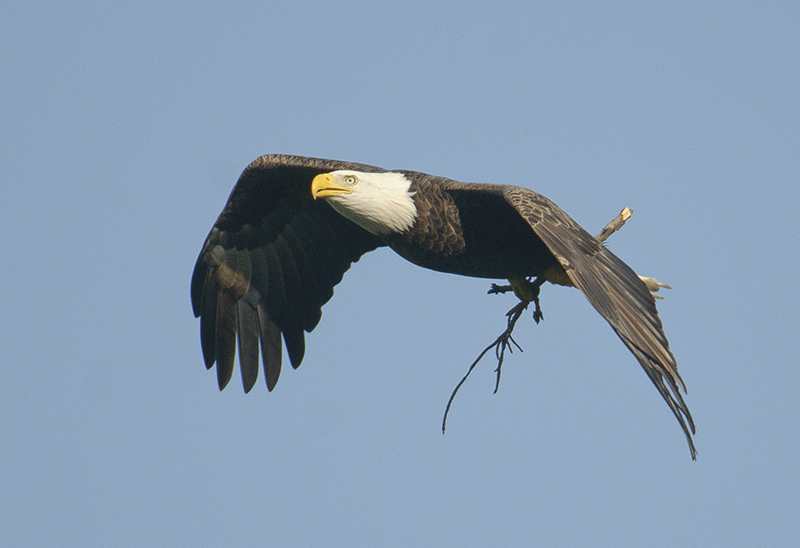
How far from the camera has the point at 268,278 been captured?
814cm

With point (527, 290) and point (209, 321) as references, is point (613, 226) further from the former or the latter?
point (209, 321)

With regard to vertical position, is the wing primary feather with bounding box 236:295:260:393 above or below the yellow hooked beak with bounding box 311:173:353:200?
below

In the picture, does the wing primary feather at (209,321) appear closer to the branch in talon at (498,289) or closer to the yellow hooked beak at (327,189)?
the yellow hooked beak at (327,189)

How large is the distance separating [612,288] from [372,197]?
1872 mm

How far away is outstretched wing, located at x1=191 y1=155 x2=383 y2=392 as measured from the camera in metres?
7.98

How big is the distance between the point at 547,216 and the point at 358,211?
1491mm

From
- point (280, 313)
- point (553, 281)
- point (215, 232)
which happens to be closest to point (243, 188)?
point (215, 232)

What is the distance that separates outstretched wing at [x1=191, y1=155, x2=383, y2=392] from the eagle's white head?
1.04 meters

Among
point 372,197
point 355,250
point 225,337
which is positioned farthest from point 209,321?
point 372,197

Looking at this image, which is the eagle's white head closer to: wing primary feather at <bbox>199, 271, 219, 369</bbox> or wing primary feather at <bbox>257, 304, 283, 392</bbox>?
wing primary feather at <bbox>257, 304, 283, 392</bbox>

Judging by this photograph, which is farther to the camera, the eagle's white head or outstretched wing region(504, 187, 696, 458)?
the eagle's white head

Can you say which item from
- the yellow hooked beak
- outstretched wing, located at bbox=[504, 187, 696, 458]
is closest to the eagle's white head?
the yellow hooked beak

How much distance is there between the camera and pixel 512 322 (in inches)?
269

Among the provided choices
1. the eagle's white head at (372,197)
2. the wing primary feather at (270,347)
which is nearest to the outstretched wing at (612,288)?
the eagle's white head at (372,197)
